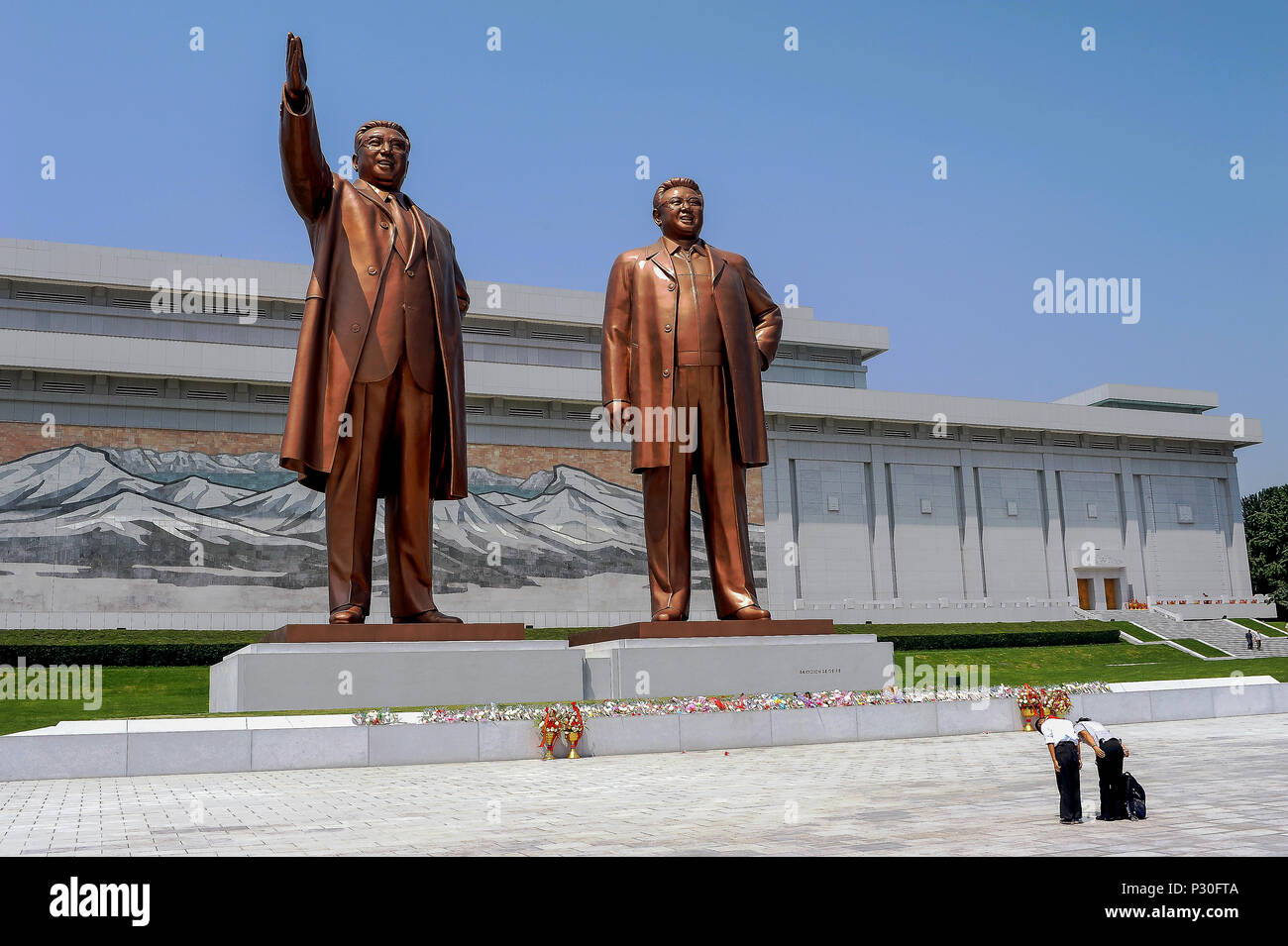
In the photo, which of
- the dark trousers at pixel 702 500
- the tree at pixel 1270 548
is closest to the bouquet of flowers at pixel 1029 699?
the dark trousers at pixel 702 500

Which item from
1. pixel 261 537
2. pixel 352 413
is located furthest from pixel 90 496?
pixel 352 413

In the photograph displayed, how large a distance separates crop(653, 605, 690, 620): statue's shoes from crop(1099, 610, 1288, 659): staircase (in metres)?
20.8

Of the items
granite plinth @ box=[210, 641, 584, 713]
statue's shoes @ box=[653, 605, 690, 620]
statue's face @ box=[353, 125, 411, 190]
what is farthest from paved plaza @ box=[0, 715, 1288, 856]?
statue's face @ box=[353, 125, 411, 190]

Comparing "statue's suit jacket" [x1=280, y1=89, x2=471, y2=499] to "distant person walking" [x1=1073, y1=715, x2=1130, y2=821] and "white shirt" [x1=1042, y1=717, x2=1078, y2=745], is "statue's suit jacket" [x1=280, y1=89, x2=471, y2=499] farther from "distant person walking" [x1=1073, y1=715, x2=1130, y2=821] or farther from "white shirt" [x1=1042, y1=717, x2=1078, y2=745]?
"distant person walking" [x1=1073, y1=715, x2=1130, y2=821]

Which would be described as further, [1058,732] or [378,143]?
[378,143]

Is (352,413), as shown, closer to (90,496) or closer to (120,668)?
(120,668)

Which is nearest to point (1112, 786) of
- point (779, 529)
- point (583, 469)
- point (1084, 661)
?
point (1084, 661)

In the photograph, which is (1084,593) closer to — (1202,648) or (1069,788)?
(1202,648)

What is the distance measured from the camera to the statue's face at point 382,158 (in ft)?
32.4

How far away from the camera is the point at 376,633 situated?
943cm

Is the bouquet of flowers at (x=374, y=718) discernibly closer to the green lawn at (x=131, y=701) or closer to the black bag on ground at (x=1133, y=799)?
the green lawn at (x=131, y=701)

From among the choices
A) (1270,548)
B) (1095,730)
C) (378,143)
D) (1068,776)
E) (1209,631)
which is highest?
→ (378,143)

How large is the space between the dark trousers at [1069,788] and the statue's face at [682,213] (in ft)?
24.0

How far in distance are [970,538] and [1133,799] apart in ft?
92.3
